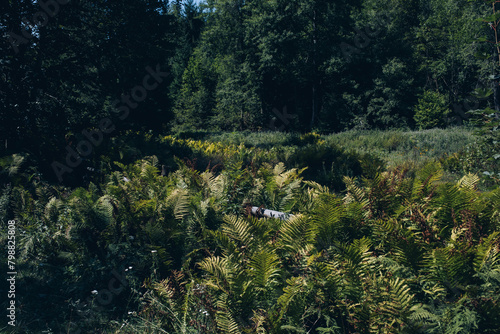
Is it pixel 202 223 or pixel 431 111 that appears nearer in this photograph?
pixel 202 223

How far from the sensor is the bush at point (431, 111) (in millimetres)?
31078

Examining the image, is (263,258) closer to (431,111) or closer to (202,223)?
(202,223)

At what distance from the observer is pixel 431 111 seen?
102 feet

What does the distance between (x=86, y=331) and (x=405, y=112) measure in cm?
3636

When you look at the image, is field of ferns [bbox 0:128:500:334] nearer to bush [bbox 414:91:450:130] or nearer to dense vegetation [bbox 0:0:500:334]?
dense vegetation [bbox 0:0:500:334]

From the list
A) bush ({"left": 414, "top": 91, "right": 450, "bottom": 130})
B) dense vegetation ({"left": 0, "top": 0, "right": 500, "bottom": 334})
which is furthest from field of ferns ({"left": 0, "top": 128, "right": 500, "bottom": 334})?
bush ({"left": 414, "top": 91, "right": 450, "bottom": 130})

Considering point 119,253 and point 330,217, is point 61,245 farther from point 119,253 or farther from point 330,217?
point 330,217

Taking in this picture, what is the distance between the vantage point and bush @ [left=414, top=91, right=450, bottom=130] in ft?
102

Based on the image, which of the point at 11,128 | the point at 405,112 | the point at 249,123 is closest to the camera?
the point at 11,128

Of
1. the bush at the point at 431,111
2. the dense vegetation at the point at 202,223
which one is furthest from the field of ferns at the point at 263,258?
the bush at the point at 431,111

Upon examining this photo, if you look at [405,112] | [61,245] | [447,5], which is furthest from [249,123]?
[61,245]

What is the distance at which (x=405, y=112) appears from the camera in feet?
113

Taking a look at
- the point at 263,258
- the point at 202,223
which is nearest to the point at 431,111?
the point at 202,223

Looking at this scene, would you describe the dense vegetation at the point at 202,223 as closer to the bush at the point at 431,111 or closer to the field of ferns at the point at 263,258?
the field of ferns at the point at 263,258
